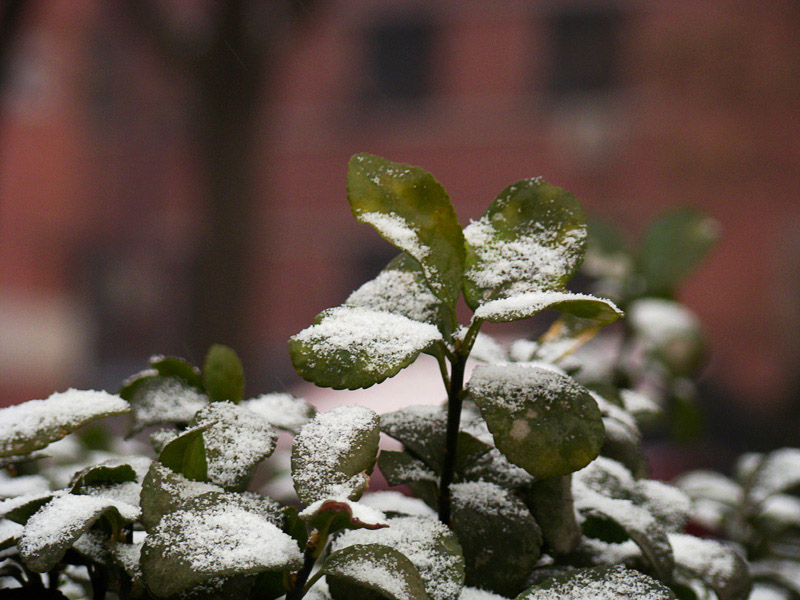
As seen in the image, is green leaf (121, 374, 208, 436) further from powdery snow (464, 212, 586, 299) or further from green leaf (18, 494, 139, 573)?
powdery snow (464, 212, 586, 299)

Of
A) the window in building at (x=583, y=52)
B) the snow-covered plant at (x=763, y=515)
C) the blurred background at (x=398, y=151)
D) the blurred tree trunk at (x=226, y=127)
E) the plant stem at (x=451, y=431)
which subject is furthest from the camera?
the window in building at (x=583, y=52)

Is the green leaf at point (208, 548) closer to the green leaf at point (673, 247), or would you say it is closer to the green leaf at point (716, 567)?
the green leaf at point (716, 567)

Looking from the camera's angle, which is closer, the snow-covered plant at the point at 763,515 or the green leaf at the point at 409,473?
the green leaf at the point at 409,473

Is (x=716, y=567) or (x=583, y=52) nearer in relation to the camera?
(x=716, y=567)

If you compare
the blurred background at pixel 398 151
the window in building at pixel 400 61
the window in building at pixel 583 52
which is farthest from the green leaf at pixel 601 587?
the window in building at pixel 400 61

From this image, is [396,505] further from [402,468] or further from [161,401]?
[161,401]

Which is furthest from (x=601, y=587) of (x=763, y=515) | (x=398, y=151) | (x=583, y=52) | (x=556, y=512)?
(x=583, y=52)
